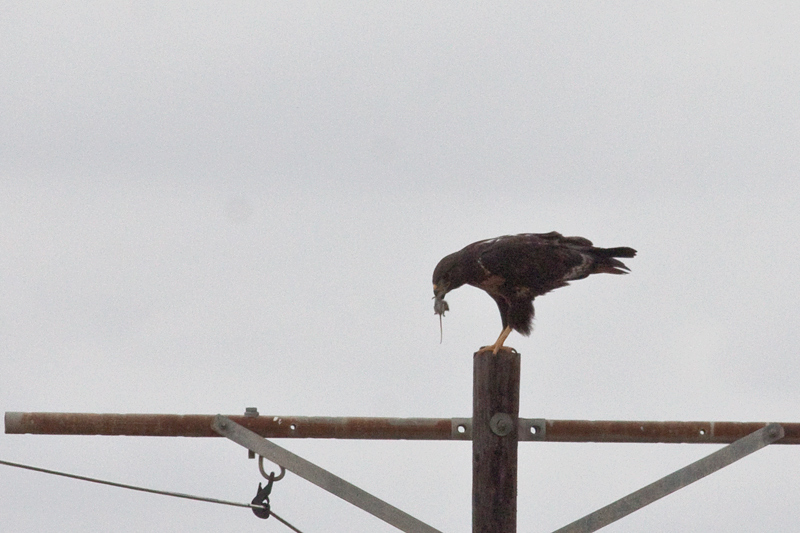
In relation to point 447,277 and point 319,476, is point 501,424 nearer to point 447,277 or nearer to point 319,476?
point 319,476

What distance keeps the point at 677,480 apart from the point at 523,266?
247 cm

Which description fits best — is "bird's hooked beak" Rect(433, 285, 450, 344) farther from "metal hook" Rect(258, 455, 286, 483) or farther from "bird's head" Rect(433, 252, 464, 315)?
"metal hook" Rect(258, 455, 286, 483)

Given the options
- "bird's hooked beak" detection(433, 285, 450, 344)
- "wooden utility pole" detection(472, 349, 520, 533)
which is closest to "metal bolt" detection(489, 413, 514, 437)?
"wooden utility pole" detection(472, 349, 520, 533)

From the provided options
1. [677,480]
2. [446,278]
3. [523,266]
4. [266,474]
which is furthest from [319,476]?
[523,266]

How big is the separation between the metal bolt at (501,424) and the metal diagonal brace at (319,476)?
0.43m

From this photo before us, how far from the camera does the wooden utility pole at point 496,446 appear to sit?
4.25 m

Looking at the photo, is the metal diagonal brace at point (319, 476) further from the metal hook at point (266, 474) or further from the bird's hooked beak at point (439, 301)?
the bird's hooked beak at point (439, 301)

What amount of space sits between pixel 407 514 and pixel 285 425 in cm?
60

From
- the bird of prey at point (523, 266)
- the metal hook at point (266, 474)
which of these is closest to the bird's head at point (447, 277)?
the bird of prey at point (523, 266)

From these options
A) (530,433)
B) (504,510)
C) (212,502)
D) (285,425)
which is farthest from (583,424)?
(212,502)

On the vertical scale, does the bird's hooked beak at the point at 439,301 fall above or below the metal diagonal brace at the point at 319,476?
above

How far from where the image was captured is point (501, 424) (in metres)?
4.25

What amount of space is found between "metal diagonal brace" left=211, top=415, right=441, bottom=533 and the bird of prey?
7.52 feet

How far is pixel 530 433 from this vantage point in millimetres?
4438
